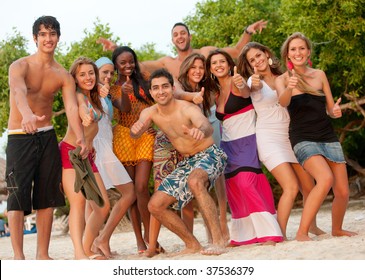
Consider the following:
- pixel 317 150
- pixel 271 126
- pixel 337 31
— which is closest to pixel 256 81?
pixel 271 126

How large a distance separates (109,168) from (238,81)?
67.5 inches

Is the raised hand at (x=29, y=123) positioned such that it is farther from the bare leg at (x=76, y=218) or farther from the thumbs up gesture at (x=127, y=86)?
the thumbs up gesture at (x=127, y=86)

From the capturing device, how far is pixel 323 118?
661 centimetres

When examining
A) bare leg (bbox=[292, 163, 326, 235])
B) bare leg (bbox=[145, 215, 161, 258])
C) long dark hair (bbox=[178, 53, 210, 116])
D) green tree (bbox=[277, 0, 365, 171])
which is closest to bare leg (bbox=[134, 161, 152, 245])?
bare leg (bbox=[145, 215, 161, 258])

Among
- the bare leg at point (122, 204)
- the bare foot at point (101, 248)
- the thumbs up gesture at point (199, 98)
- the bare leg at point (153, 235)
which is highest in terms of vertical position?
the thumbs up gesture at point (199, 98)

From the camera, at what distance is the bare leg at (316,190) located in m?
6.32

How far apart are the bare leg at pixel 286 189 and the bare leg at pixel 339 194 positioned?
0.42 m

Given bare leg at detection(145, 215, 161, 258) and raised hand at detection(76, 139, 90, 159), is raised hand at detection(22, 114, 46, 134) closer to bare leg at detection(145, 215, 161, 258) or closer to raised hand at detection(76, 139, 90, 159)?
raised hand at detection(76, 139, 90, 159)

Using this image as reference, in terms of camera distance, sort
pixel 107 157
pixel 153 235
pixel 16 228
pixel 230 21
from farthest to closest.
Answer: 1. pixel 230 21
2. pixel 107 157
3. pixel 153 235
4. pixel 16 228

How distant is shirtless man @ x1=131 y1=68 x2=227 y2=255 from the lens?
6.10m

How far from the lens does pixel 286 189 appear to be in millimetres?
6559

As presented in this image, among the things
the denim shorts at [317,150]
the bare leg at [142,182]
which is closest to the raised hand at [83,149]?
the bare leg at [142,182]

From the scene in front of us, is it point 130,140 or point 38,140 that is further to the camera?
point 130,140

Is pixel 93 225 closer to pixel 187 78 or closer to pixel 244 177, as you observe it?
pixel 244 177
